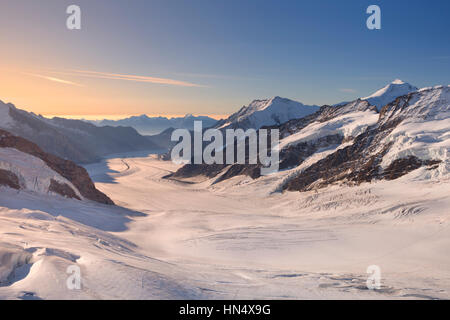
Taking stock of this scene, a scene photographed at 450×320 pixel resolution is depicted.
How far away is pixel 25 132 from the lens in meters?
118

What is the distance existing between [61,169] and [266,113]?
122 m

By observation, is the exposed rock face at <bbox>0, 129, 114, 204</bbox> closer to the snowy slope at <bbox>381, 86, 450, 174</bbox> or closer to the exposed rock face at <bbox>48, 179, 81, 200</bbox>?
the exposed rock face at <bbox>48, 179, 81, 200</bbox>

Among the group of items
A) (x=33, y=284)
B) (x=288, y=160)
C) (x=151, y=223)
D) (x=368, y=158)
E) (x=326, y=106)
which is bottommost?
(x=33, y=284)

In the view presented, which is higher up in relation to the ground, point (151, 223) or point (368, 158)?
point (368, 158)

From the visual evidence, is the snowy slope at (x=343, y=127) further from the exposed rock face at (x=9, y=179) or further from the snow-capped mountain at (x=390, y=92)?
the snow-capped mountain at (x=390, y=92)

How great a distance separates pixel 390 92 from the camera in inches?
5679

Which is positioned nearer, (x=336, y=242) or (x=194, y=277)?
(x=194, y=277)

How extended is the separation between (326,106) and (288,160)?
98.2 ft

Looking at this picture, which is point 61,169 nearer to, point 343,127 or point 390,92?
point 343,127

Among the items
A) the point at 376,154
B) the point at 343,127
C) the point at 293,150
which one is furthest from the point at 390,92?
the point at 376,154

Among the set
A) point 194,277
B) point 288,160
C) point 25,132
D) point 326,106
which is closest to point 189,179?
point 288,160

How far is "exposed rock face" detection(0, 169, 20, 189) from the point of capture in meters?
24.9

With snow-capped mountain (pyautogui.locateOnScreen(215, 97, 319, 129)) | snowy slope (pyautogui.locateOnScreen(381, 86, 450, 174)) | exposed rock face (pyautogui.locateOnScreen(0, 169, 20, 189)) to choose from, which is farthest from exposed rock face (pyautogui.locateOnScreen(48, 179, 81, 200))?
snow-capped mountain (pyautogui.locateOnScreen(215, 97, 319, 129))

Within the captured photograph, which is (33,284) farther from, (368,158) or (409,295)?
(368,158)
